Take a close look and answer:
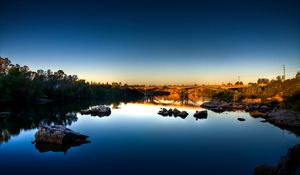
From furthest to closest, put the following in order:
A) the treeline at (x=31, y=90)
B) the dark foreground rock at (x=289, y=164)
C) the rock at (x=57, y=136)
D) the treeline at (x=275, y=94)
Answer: the treeline at (x=31, y=90) → the treeline at (x=275, y=94) → the rock at (x=57, y=136) → the dark foreground rock at (x=289, y=164)

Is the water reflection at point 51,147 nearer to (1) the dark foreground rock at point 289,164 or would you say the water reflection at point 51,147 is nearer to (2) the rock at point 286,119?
(1) the dark foreground rock at point 289,164

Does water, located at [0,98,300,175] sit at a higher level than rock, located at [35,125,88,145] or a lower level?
lower

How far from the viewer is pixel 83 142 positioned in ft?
96.2

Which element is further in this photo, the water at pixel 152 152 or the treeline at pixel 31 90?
the treeline at pixel 31 90

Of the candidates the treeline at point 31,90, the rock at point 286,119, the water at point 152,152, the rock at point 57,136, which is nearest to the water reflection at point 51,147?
the rock at point 57,136

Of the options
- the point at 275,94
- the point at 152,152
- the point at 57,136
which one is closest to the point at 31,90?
the point at 57,136

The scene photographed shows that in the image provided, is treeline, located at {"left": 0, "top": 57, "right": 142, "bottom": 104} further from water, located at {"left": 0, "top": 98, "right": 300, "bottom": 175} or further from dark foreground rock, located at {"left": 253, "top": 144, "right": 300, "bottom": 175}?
dark foreground rock, located at {"left": 253, "top": 144, "right": 300, "bottom": 175}

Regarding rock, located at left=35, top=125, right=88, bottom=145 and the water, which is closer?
the water

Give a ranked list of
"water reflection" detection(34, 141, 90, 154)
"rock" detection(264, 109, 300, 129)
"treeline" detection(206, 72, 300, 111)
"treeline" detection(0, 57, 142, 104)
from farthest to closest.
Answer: "treeline" detection(0, 57, 142, 104) → "treeline" detection(206, 72, 300, 111) → "rock" detection(264, 109, 300, 129) → "water reflection" detection(34, 141, 90, 154)

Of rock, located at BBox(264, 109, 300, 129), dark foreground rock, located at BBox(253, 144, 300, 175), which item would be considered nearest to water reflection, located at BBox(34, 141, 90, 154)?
dark foreground rock, located at BBox(253, 144, 300, 175)

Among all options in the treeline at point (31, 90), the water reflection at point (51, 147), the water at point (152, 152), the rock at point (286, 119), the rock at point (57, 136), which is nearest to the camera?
the water at point (152, 152)

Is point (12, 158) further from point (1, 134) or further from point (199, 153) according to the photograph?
point (199, 153)

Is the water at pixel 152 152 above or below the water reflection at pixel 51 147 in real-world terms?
below

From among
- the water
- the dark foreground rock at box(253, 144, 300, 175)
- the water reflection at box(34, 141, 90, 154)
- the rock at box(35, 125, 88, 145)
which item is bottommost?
the water
